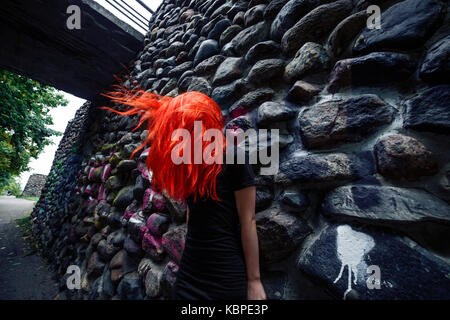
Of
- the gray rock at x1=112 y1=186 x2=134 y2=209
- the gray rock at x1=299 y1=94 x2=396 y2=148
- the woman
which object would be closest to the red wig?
the woman

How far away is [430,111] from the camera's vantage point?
59cm

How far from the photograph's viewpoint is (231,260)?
75 cm

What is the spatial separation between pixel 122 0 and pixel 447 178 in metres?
4.05

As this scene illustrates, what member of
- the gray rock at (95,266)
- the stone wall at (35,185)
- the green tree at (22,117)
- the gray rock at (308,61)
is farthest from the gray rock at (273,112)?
the stone wall at (35,185)

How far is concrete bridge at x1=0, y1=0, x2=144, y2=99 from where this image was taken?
7.04 ft

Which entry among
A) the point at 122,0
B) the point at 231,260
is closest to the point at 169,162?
the point at 231,260

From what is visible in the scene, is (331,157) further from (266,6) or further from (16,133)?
(16,133)

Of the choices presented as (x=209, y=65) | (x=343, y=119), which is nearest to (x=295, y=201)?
(x=343, y=119)

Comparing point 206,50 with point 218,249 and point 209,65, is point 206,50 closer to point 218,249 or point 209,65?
point 209,65

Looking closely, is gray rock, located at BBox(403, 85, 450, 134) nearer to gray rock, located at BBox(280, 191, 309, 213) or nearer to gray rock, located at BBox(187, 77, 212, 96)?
gray rock, located at BBox(280, 191, 309, 213)

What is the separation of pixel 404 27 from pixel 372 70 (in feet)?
0.54

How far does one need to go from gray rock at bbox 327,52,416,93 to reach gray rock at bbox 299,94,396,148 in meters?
0.08

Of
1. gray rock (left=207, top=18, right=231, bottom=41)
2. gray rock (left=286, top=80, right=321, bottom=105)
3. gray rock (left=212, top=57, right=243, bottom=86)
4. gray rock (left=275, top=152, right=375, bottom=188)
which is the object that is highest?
gray rock (left=207, top=18, right=231, bottom=41)

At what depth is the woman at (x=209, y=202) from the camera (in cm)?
74
